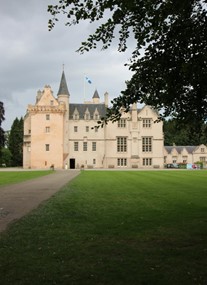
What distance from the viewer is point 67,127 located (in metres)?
84.8

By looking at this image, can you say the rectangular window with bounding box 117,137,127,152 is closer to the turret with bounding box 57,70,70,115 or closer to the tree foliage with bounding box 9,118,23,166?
the turret with bounding box 57,70,70,115

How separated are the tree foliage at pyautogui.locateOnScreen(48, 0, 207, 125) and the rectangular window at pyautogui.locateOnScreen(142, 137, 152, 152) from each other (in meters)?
75.6

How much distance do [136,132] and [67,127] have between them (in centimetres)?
1544

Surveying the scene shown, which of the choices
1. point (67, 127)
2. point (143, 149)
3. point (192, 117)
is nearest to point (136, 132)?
point (143, 149)

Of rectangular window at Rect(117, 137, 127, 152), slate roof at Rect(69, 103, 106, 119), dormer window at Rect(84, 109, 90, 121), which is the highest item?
slate roof at Rect(69, 103, 106, 119)

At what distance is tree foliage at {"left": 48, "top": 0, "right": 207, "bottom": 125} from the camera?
8133 millimetres

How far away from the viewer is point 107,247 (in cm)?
848

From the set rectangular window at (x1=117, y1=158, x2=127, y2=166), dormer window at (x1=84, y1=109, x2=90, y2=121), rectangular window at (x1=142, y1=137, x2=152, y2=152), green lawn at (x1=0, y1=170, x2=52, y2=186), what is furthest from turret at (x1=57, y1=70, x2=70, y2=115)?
green lawn at (x1=0, y1=170, x2=52, y2=186)

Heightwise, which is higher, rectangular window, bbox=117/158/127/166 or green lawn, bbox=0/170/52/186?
rectangular window, bbox=117/158/127/166

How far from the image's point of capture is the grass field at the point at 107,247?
21.1 ft

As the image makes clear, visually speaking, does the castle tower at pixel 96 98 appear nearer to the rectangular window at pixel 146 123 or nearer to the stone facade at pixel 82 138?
the stone facade at pixel 82 138

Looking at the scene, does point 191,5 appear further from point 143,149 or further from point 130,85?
point 143,149

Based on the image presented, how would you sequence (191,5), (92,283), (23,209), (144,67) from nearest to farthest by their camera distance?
(92,283) < (191,5) < (144,67) < (23,209)

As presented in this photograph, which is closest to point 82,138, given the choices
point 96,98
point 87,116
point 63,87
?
point 87,116
